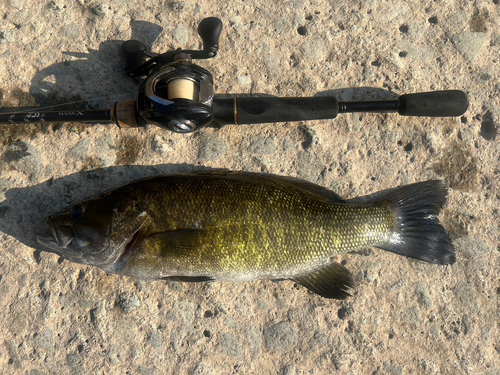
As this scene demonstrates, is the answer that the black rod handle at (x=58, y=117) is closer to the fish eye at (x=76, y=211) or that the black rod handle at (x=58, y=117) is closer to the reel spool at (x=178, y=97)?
the reel spool at (x=178, y=97)

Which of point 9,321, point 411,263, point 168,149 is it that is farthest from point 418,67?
point 9,321

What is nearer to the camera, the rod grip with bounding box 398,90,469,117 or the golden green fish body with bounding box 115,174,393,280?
the golden green fish body with bounding box 115,174,393,280

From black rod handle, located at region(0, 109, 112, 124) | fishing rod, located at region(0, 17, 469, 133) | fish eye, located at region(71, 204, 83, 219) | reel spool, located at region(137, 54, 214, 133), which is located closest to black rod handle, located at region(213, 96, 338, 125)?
fishing rod, located at region(0, 17, 469, 133)

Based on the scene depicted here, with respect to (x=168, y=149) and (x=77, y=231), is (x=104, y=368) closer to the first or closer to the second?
(x=77, y=231)

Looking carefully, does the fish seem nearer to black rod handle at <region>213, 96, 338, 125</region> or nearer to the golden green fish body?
the golden green fish body

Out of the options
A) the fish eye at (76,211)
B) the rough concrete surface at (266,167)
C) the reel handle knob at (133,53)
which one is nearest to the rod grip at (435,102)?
the rough concrete surface at (266,167)

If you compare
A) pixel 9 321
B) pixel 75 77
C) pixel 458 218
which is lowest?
pixel 9 321

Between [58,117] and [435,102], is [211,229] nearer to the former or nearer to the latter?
[58,117]
